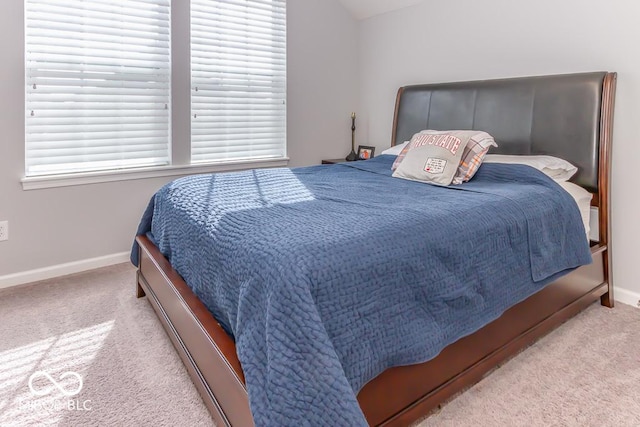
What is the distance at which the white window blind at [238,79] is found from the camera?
3.18 meters

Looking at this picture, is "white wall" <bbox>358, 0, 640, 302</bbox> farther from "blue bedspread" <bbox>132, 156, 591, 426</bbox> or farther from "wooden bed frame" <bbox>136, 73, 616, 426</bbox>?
"blue bedspread" <bbox>132, 156, 591, 426</bbox>

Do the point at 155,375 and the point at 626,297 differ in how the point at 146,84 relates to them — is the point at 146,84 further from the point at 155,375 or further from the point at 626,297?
the point at 626,297

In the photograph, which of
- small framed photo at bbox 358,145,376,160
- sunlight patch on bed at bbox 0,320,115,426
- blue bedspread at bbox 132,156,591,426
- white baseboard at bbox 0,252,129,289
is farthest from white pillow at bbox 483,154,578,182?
white baseboard at bbox 0,252,129,289

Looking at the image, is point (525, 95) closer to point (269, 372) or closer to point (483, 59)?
point (483, 59)

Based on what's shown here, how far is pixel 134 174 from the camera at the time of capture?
3.02 meters

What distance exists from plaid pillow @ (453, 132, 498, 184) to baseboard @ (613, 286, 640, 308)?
113 centimetres

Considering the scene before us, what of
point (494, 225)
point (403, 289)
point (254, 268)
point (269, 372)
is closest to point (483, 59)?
point (494, 225)

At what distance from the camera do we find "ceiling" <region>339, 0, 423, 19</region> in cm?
353

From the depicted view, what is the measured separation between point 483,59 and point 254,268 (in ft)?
8.36

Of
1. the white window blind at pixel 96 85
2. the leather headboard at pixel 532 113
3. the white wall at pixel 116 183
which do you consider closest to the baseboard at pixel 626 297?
the leather headboard at pixel 532 113

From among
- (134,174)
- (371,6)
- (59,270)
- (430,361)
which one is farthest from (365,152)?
(430,361)

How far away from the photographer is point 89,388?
1.69 m

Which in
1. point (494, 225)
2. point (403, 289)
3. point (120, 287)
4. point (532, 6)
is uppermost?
point (532, 6)

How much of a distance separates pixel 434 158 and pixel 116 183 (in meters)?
2.12
